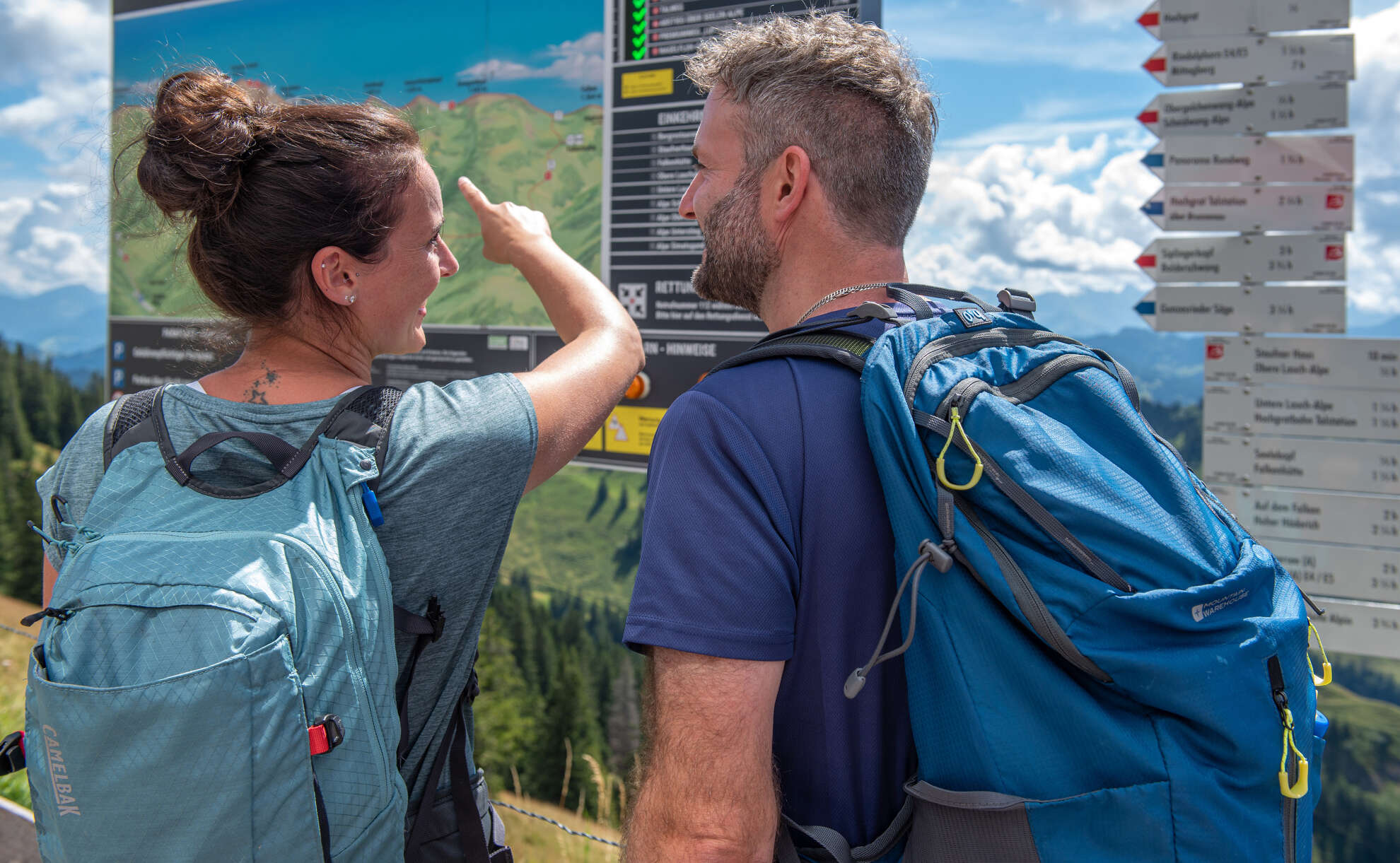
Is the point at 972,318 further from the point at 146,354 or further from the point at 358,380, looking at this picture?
the point at 146,354

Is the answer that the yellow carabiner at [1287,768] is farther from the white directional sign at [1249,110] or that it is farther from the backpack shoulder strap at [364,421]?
the white directional sign at [1249,110]

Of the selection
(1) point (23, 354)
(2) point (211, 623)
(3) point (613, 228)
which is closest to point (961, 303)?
(2) point (211, 623)

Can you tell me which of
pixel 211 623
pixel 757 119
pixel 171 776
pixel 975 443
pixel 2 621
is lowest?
pixel 2 621

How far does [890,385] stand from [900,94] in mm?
576

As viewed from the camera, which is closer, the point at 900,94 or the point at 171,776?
the point at 171,776

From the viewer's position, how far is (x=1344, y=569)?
2.63 m

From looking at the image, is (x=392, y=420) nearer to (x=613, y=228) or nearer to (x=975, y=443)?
(x=975, y=443)

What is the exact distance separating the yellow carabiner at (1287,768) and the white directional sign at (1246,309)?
1981 mm

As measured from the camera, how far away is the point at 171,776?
1.05 meters

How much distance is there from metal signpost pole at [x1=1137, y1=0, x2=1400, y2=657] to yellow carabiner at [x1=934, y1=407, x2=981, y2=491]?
2.06 meters

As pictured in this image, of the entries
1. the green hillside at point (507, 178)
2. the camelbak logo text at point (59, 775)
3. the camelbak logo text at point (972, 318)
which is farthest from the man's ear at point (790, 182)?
the green hillside at point (507, 178)

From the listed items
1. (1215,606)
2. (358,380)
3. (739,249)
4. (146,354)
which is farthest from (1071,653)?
(146,354)

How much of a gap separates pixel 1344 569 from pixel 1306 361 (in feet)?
1.94

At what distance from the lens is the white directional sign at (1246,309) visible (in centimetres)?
263
